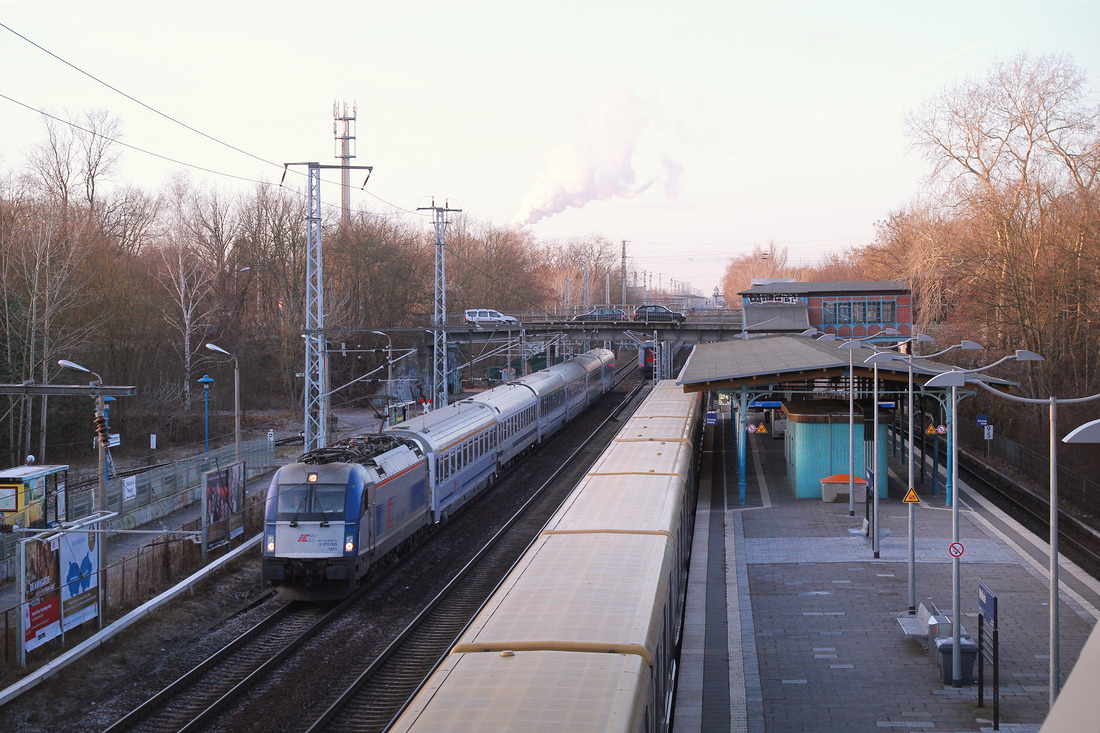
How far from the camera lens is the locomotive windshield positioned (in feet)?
50.1

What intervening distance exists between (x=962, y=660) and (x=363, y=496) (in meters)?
10.0

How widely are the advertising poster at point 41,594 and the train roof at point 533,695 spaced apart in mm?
8549

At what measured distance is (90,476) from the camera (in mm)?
29047

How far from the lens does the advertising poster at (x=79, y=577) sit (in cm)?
1351

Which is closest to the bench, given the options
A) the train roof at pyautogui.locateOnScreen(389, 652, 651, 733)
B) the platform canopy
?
the train roof at pyautogui.locateOnScreen(389, 652, 651, 733)

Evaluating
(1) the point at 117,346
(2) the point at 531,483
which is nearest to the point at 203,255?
(1) the point at 117,346

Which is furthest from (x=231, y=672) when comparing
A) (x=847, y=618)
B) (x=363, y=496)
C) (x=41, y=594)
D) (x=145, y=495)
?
(x=145, y=495)

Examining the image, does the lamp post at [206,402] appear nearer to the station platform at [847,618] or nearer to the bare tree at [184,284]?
the bare tree at [184,284]

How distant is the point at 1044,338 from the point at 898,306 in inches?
620

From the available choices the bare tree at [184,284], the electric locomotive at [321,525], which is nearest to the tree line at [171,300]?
the bare tree at [184,284]

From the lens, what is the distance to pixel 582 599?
888 cm

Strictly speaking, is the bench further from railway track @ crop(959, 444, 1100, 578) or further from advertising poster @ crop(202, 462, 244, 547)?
advertising poster @ crop(202, 462, 244, 547)

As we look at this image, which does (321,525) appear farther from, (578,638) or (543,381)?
(543,381)

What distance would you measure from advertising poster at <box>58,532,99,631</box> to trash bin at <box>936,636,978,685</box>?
514 inches
